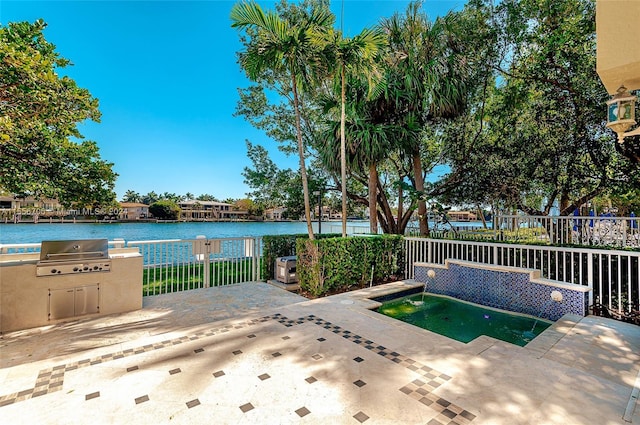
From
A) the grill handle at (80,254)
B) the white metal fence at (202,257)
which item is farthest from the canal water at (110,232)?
the grill handle at (80,254)

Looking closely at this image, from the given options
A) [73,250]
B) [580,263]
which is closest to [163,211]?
[73,250]

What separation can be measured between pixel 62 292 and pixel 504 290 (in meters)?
6.62

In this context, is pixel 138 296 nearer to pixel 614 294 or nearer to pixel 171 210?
pixel 614 294

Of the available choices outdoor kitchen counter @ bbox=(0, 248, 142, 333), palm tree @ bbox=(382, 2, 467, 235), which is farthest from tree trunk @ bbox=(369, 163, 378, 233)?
outdoor kitchen counter @ bbox=(0, 248, 142, 333)

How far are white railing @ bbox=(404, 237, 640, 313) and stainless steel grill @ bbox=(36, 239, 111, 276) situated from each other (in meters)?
6.24

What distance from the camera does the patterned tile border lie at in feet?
6.53

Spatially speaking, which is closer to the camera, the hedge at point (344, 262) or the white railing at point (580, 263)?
the white railing at point (580, 263)

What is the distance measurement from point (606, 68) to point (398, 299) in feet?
13.7

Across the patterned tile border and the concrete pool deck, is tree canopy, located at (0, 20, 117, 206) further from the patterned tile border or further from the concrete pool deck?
the patterned tile border

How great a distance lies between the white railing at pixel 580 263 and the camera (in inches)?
158

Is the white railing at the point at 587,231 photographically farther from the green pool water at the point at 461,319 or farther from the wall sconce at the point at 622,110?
the wall sconce at the point at 622,110

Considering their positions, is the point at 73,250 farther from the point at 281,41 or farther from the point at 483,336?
the point at 483,336

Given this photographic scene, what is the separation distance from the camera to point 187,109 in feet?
52.1

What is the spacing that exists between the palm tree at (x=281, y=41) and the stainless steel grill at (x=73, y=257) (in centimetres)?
403
